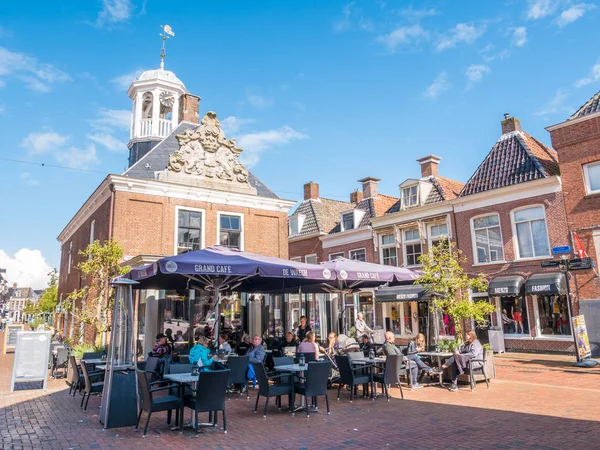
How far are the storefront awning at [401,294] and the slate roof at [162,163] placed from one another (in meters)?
8.17

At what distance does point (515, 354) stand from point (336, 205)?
1779cm

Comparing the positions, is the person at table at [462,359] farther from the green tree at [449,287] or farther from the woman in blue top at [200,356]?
the woman in blue top at [200,356]

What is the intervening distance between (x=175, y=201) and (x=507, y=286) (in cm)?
1432

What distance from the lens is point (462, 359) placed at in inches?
382

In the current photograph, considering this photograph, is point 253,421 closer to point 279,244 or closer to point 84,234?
point 279,244

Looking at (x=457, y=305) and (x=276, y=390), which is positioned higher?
(x=457, y=305)

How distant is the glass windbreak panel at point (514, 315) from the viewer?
61.1ft

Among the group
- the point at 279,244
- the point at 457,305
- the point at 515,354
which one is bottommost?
the point at 515,354

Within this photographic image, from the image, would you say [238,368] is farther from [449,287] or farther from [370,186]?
[370,186]

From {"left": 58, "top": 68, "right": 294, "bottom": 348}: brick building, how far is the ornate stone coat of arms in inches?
1.7

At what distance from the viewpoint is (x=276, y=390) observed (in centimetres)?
753

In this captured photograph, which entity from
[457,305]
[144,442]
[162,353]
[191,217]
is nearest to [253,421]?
[144,442]

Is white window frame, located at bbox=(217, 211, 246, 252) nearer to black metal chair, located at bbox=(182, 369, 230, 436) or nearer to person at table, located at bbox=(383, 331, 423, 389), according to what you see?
person at table, located at bbox=(383, 331, 423, 389)

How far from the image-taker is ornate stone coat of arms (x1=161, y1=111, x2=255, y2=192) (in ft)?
61.5
